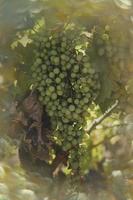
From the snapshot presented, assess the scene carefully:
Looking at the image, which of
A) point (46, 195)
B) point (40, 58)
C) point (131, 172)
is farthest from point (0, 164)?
point (131, 172)

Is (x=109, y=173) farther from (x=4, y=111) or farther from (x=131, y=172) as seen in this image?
(x=4, y=111)

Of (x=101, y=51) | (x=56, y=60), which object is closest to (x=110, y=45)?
(x=101, y=51)

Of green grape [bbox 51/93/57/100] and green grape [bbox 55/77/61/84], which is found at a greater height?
green grape [bbox 55/77/61/84]

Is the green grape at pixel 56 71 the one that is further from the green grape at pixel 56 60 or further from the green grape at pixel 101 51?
the green grape at pixel 101 51

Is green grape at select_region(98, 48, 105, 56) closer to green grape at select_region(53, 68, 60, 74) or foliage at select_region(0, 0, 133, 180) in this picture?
foliage at select_region(0, 0, 133, 180)

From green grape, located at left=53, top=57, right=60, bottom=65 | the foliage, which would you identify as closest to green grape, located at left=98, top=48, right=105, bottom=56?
the foliage

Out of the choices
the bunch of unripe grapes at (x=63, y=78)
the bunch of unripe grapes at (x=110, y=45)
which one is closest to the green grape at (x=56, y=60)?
the bunch of unripe grapes at (x=63, y=78)

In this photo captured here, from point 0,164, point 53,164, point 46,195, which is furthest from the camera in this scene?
point 53,164

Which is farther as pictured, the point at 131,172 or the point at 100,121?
the point at 100,121
